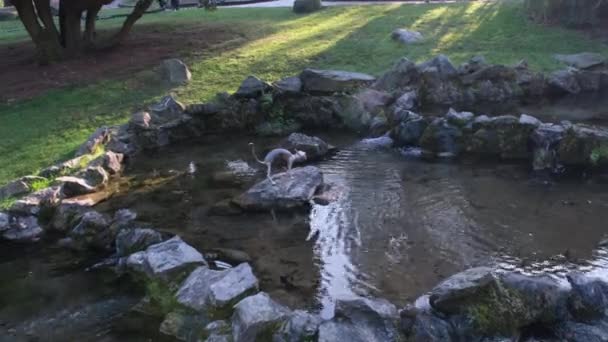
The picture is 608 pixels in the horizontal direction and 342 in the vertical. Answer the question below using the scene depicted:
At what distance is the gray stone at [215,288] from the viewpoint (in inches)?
237

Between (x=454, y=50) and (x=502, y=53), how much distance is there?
1.08m

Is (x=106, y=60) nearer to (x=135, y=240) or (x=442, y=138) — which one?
(x=442, y=138)

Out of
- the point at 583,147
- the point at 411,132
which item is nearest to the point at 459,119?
the point at 411,132

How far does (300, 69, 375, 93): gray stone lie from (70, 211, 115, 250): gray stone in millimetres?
5953

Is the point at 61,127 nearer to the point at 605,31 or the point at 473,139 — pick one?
the point at 473,139

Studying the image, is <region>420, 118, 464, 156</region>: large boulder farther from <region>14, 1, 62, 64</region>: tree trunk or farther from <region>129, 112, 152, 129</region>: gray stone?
<region>14, 1, 62, 64</region>: tree trunk

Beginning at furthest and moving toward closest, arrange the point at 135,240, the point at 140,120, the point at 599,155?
the point at 140,120, the point at 599,155, the point at 135,240

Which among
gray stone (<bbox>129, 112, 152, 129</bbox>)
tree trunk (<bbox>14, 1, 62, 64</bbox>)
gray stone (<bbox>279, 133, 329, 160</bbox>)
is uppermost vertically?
tree trunk (<bbox>14, 1, 62, 64</bbox>)

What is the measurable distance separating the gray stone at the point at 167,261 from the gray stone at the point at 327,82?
6504mm

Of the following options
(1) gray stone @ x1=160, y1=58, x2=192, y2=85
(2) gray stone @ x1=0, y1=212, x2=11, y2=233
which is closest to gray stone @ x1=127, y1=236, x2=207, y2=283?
(2) gray stone @ x1=0, y1=212, x2=11, y2=233

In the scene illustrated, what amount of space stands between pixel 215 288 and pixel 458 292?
82.9 inches

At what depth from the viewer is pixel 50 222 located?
8469 mm

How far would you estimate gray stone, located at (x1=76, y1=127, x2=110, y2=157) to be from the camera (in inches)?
417

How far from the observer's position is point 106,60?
16.0 metres
